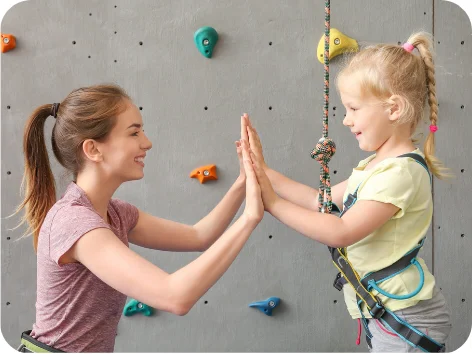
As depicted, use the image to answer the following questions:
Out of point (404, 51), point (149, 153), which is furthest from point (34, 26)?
point (404, 51)

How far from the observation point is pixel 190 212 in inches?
84.9

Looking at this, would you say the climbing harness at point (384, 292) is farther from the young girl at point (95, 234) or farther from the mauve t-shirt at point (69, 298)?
the mauve t-shirt at point (69, 298)

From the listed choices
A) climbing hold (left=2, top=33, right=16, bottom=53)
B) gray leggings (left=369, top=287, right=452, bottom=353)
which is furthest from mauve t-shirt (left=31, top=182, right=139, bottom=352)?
climbing hold (left=2, top=33, right=16, bottom=53)

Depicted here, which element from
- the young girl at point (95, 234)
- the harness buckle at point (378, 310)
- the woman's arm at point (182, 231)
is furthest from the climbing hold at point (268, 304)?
the harness buckle at point (378, 310)

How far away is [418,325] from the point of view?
53.6 inches

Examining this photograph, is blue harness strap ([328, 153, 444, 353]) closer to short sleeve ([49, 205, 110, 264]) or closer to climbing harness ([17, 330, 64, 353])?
short sleeve ([49, 205, 110, 264])

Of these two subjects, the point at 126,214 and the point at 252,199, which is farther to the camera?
the point at 126,214

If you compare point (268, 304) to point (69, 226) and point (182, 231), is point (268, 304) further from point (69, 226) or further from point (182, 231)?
point (69, 226)

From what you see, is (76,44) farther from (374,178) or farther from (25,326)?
(374,178)

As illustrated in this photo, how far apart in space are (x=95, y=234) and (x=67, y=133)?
314mm

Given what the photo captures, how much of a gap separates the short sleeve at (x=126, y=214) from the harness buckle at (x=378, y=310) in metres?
0.67

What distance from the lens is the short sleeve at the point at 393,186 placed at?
4.29 feet

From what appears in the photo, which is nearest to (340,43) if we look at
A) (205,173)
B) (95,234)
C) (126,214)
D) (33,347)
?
(205,173)

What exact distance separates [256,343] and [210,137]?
79cm
